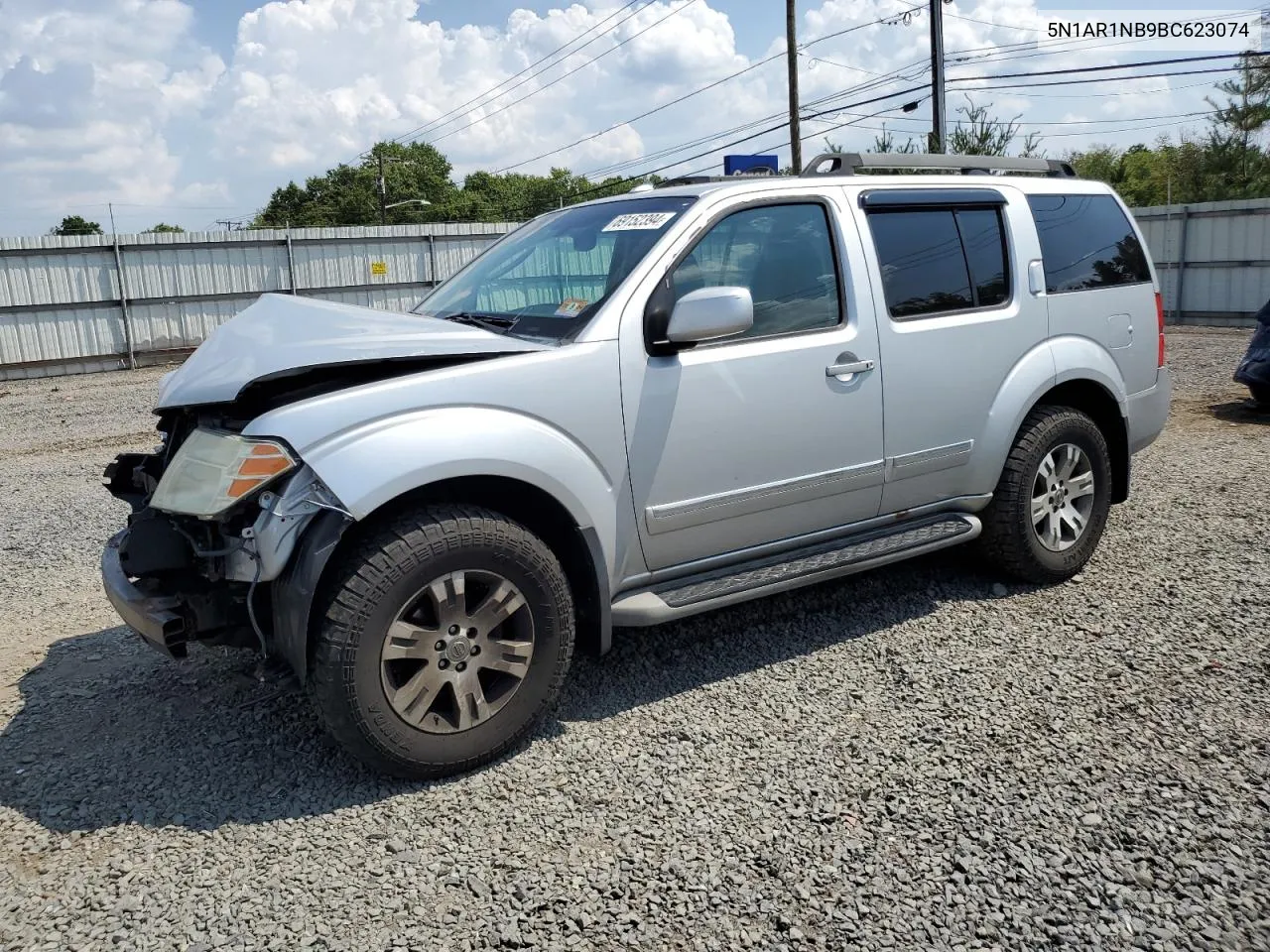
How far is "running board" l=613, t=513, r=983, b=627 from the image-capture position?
12.0 ft

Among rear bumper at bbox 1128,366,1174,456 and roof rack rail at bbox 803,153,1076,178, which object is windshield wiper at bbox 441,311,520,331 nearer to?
roof rack rail at bbox 803,153,1076,178

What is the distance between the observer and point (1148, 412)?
17.4 ft

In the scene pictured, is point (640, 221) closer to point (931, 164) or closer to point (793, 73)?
point (931, 164)

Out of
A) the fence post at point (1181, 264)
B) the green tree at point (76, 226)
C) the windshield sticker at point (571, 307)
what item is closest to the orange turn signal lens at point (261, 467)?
the windshield sticker at point (571, 307)

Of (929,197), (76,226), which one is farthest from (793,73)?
(76,226)

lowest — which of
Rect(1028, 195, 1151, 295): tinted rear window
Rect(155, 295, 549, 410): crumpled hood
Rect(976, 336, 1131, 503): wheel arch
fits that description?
Rect(976, 336, 1131, 503): wheel arch

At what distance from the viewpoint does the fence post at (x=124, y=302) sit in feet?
63.2

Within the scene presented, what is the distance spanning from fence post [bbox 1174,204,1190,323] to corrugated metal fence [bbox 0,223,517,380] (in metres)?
14.9

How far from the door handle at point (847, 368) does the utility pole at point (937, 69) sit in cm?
2122

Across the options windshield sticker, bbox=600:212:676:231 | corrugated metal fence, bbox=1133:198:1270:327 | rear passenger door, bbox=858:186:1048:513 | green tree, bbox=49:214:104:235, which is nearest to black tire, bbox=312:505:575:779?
windshield sticker, bbox=600:212:676:231

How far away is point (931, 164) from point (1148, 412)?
1.80 meters

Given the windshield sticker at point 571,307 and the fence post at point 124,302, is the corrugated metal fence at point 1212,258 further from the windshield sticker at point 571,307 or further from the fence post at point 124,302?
the fence post at point 124,302

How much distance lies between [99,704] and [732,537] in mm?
2607

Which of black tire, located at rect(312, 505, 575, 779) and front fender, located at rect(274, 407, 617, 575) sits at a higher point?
front fender, located at rect(274, 407, 617, 575)
